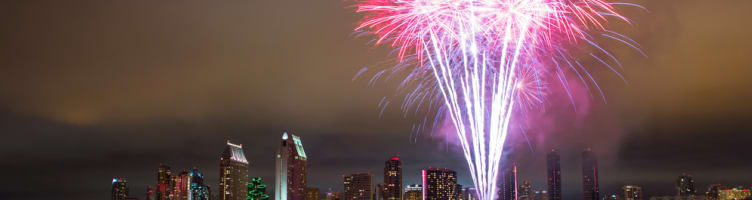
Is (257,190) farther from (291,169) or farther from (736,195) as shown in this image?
(736,195)

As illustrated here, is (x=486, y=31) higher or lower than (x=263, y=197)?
higher

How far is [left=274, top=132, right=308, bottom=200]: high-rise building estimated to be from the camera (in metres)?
163

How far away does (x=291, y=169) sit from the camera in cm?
16538

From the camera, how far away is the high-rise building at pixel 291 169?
535ft

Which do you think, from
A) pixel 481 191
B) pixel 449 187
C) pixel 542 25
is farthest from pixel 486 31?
pixel 449 187

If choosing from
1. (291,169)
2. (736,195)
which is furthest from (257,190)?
(736,195)

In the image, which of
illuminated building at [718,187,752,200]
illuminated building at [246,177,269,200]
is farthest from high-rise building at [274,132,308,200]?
illuminated building at [718,187,752,200]

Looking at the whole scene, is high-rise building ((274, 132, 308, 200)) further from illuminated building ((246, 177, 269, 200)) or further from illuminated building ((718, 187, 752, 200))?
illuminated building ((718, 187, 752, 200))

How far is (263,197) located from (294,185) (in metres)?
14.2

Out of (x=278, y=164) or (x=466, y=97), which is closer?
(x=466, y=97)

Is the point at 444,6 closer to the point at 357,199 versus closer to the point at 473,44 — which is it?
the point at 473,44

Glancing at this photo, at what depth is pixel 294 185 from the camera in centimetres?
16475

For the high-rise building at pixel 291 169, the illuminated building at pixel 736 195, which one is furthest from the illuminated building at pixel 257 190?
the illuminated building at pixel 736 195

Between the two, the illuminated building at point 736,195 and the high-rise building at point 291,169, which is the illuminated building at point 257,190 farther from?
the illuminated building at point 736,195
